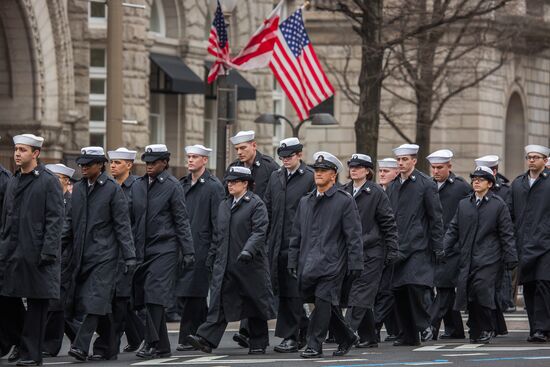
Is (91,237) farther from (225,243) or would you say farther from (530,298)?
(530,298)

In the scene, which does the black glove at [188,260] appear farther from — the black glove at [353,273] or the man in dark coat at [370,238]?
the man in dark coat at [370,238]

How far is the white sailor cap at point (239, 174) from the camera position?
18.7m

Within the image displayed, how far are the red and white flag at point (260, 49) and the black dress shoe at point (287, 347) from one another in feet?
30.6

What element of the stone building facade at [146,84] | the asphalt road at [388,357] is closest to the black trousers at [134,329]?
the asphalt road at [388,357]

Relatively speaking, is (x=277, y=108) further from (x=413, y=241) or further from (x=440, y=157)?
(x=413, y=241)

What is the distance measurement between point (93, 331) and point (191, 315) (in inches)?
75.7

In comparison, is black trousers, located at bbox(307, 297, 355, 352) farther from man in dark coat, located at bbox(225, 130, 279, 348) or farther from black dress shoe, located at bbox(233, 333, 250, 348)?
man in dark coat, located at bbox(225, 130, 279, 348)

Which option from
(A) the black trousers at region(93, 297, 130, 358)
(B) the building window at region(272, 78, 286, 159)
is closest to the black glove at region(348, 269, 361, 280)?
(A) the black trousers at region(93, 297, 130, 358)

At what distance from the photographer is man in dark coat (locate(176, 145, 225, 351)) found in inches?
763

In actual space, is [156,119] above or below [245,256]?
above

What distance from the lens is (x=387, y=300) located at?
20.3m

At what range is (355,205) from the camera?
18344 mm

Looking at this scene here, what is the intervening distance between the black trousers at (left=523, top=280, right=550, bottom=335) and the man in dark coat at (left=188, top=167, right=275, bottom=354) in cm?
315

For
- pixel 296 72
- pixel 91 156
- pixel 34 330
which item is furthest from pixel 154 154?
pixel 296 72
